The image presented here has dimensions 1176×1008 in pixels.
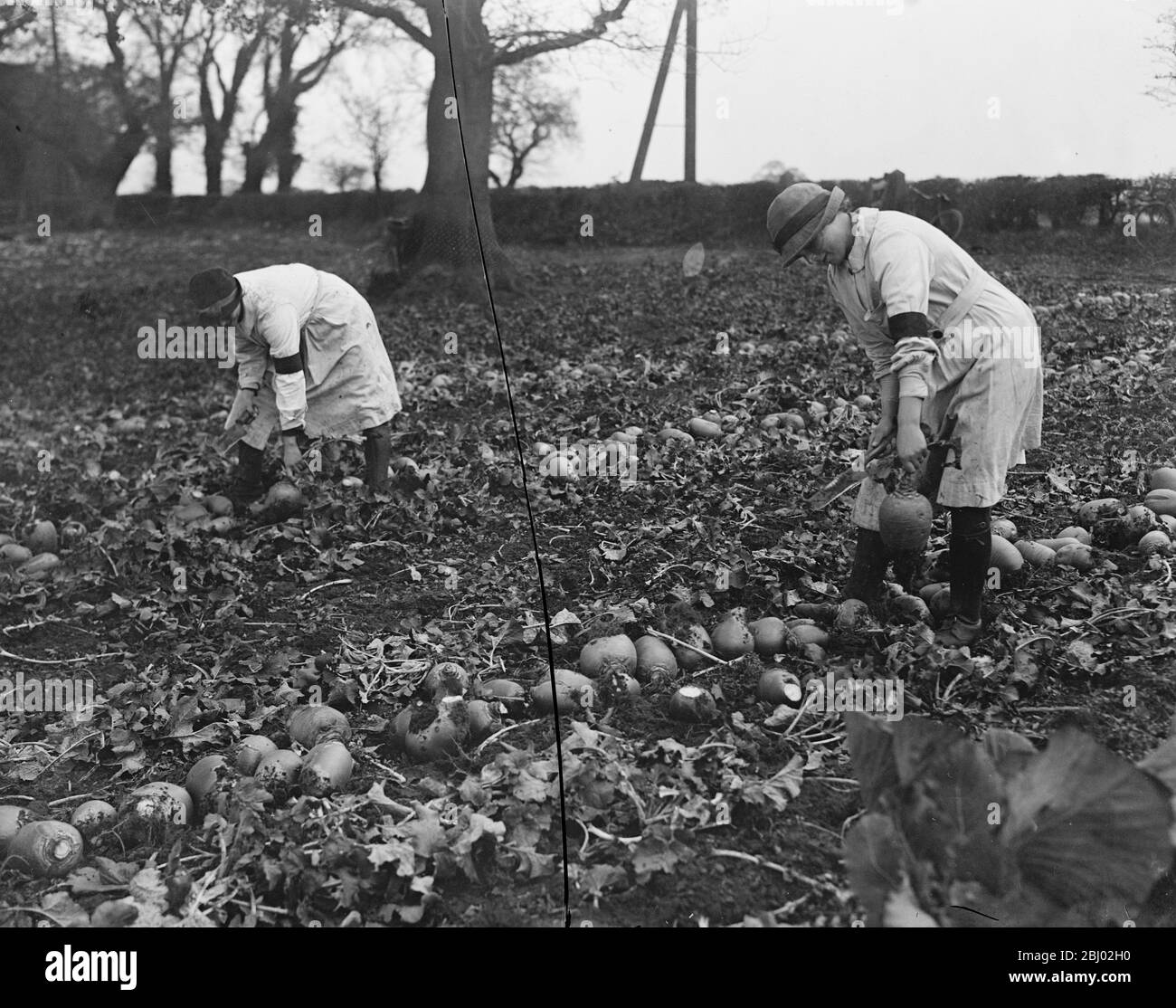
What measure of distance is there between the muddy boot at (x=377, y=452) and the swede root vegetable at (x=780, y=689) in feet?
7.71

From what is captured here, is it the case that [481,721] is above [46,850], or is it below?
above

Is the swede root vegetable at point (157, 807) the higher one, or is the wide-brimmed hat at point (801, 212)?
the wide-brimmed hat at point (801, 212)

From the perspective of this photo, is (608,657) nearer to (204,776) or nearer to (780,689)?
(780,689)

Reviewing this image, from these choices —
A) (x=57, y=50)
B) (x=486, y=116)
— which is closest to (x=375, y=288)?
(x=486, y=116)

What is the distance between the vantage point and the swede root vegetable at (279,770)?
2.45 meters

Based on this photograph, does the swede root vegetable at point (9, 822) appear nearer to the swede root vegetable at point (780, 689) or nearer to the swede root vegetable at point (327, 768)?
the swede root vegetable at point (327, 768)

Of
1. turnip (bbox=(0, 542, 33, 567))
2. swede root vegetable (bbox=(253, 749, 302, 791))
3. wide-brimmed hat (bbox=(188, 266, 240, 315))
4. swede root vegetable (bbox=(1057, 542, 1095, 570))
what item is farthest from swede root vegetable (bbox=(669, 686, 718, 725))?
turnip (bbox=(0, 542, 33, 567))

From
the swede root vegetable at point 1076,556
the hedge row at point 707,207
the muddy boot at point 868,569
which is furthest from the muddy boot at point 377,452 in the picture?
the swede root vegetable at point 1076,556

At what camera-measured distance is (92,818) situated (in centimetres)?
245

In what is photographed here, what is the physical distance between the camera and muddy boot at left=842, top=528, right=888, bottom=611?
293 cm

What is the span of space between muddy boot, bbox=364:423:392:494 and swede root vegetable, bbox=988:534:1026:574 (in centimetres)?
257

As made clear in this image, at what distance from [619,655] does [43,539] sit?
10.2 feet

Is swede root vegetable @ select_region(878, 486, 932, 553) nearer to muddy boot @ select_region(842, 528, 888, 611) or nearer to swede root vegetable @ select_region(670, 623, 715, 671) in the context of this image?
muddy boot @ select_region(842, 528, 888, 611)

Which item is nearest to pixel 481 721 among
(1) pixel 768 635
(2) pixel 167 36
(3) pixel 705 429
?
(1) pixel 768 635
